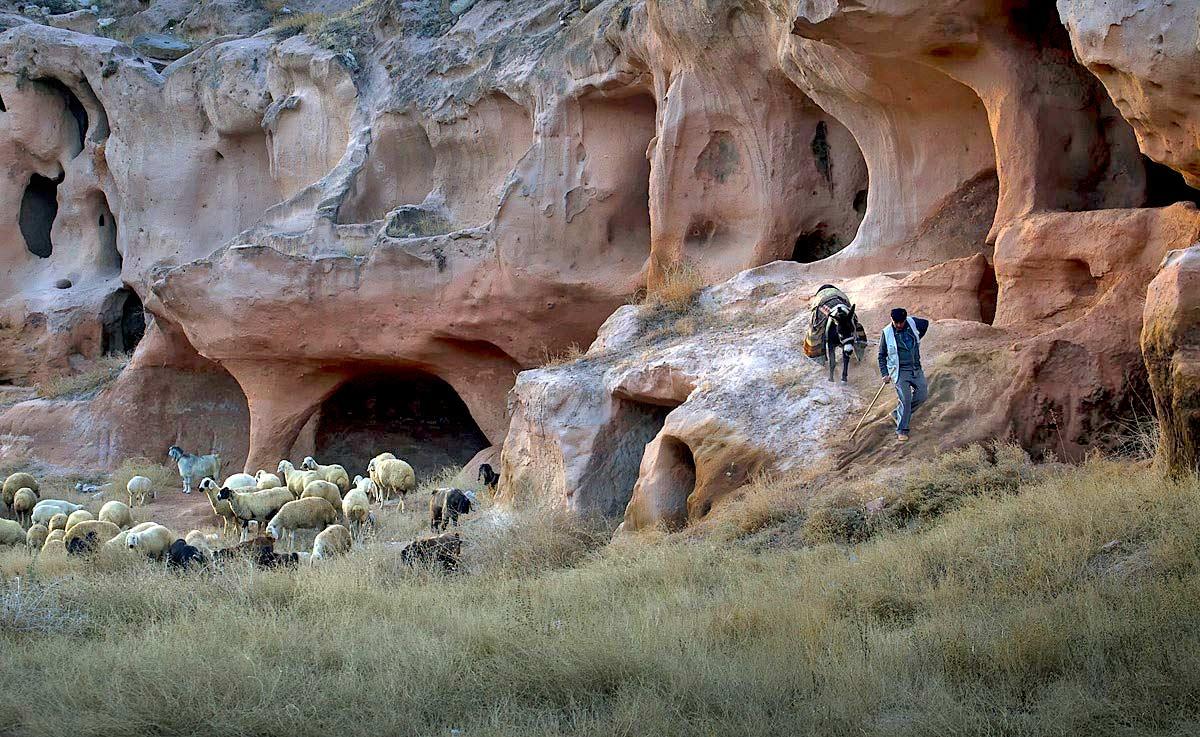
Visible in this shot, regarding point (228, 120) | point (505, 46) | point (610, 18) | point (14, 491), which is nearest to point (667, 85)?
point (610, 18)

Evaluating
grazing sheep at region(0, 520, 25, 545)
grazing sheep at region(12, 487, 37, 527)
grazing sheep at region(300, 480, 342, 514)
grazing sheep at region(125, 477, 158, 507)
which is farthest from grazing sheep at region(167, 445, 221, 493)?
grazing sheep at region(300, 480, 342, 514)

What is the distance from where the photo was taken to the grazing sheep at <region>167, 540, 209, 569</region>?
34.9ft

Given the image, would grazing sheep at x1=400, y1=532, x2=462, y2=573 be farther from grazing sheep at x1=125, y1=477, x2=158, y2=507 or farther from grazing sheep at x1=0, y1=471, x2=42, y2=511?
grazing sheep at x1=125, y1=477, x2=158, y2=507

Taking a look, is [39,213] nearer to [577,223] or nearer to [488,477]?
[577,223]

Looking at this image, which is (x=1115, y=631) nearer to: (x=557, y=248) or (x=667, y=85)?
(x=667, y=85)

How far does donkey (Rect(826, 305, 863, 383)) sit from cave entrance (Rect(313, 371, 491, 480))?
1308 cm

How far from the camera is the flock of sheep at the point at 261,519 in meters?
11.2

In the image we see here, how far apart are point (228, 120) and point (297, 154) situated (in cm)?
264

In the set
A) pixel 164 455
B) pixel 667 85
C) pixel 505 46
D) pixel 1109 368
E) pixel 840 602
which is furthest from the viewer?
pixel 164 455

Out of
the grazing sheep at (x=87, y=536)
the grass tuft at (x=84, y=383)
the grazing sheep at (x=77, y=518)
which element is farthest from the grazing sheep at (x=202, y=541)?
the grass tuft at (x=84, y=383)

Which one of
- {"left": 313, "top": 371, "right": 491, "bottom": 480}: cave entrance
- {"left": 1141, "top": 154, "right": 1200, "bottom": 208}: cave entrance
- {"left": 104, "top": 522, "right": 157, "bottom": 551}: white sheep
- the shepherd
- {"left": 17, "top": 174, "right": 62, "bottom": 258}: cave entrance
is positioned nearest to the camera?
the shepherd

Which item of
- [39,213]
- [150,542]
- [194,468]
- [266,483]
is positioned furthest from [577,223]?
[39,213]

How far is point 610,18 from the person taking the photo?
18906 mm

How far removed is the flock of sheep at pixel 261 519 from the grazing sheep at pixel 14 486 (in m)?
0.01
